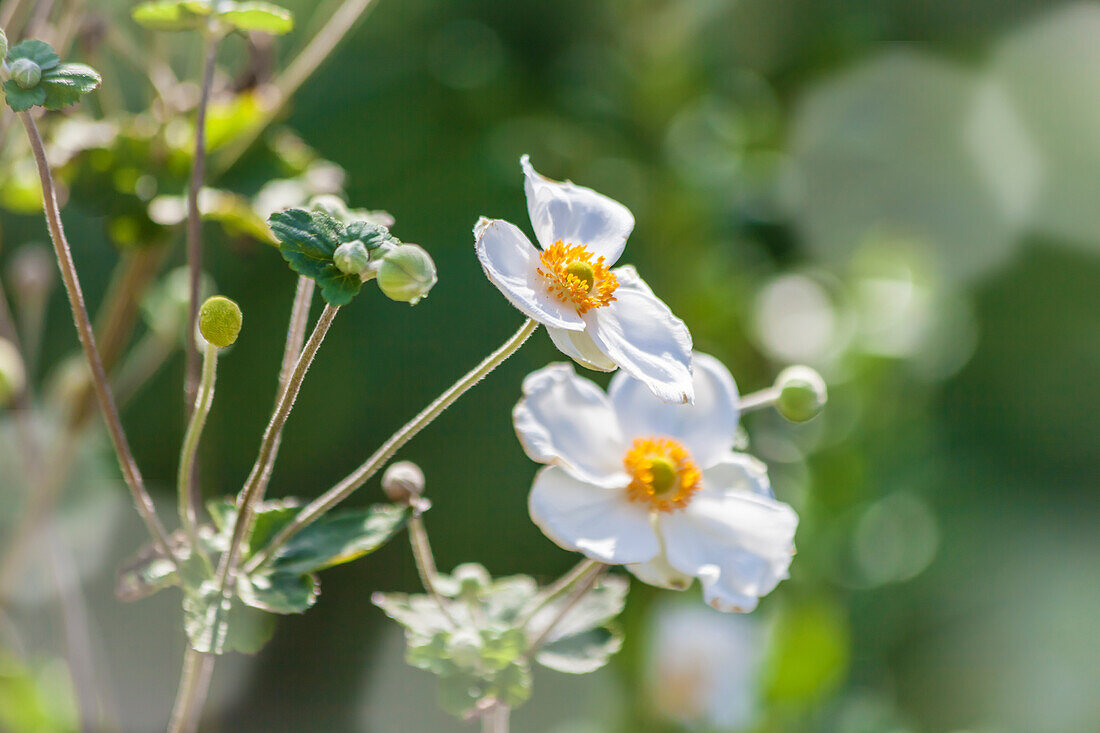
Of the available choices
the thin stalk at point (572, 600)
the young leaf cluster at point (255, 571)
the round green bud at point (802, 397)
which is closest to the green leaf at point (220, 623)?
the young leaf cluster at point (255, 571)

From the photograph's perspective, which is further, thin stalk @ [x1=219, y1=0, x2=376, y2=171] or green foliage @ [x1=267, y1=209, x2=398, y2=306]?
thin stalk @ [x1=219, y1=0, x2=376, y2=171]

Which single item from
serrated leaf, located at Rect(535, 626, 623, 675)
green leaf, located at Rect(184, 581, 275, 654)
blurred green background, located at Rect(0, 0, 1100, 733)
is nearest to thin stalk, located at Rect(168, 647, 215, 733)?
green leaf, located at Rect(184, 581, 275, 654)

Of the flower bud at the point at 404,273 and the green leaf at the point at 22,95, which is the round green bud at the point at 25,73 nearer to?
the green leaf at the point at 22,95

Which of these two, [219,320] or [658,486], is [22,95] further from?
[658,486]

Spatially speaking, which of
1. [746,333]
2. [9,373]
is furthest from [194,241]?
[746,333]

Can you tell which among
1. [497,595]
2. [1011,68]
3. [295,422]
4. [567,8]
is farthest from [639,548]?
[1011,68]

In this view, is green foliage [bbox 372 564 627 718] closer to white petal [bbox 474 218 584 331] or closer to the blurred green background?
white petal [bbox 474 218 584 331]

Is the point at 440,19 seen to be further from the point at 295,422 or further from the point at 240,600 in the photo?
the point at 240,600

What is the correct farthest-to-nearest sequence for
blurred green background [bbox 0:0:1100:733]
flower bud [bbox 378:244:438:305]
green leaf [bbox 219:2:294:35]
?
blurred green background [bbox 0:0:1100:733] → green leaf [bbox 219:2:294:35] → flower bud [bbox 378:244:438:305]

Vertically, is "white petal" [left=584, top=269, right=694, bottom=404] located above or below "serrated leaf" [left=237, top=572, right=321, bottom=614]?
above
